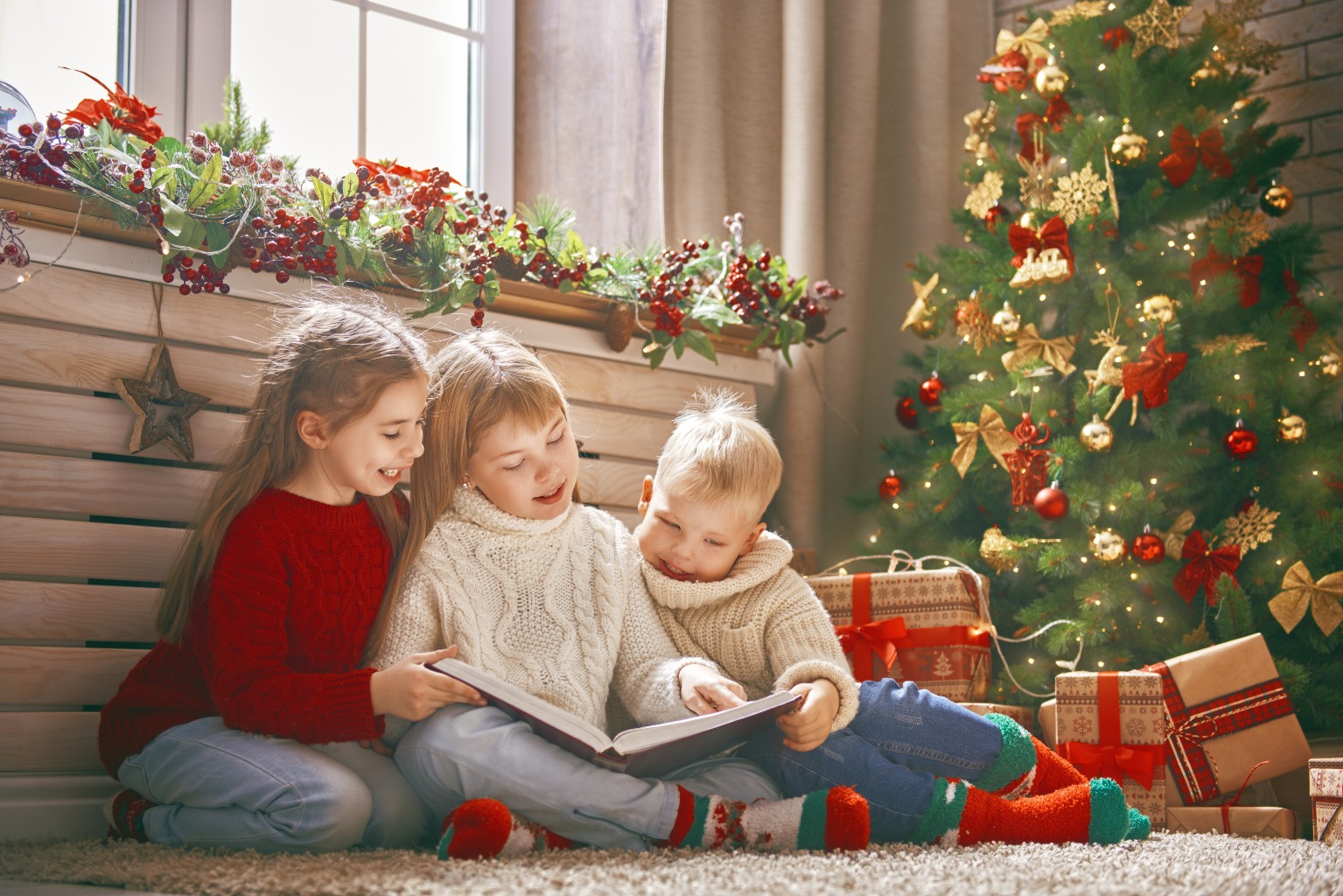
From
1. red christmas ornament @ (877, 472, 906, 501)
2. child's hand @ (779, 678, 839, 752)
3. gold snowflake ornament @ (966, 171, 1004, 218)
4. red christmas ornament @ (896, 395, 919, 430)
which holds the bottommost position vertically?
child's hand @ (779, 678, 839, 752)

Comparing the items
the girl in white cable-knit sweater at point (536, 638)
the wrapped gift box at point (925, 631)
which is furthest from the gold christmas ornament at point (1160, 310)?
the girl in white cable-knit sweater at point (536, 638)

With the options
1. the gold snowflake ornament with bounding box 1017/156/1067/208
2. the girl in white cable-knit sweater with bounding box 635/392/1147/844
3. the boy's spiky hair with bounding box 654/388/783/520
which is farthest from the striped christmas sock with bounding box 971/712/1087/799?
the gold snowflake ornament with bounding box 1017/156/1067/208

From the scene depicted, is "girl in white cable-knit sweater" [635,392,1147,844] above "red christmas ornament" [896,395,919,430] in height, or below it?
below

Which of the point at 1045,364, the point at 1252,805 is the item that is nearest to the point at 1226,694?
the point at 1252,805

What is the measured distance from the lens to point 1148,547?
2.15 m

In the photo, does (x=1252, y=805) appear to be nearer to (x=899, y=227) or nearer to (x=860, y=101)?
(x=899, y=227)

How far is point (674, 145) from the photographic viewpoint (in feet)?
8.71

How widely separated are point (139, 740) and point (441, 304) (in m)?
0.76

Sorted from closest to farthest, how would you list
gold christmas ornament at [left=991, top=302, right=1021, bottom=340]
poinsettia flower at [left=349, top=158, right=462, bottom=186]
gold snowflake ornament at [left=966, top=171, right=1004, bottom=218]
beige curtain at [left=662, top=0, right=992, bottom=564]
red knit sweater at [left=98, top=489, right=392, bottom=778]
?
red knit sweater at [left=98, top=489, right=392, bottom=778], poinsettia flower at [left=349, top=158, right=462, bottom=186], gold christmas ornament at [left=991, top=302, right=1021, bottom=340], gold snowflake ornament at [left=966, top=171, right=1004, bottom=218], beige curtain at [left=662, top=0, right=992, bottom=564]

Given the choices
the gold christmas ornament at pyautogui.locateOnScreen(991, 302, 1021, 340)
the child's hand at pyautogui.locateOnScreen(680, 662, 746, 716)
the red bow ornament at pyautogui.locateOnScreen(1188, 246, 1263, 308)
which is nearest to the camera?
the child's hand at pyautogui.locateOnScreen(680, 662, 746, 716)

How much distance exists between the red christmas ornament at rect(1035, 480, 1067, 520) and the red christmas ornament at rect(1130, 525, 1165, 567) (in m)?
0.14

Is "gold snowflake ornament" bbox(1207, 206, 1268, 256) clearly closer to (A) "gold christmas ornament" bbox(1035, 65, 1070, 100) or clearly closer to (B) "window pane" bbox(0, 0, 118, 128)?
(A) "gold christmas ornament" bbox(1035, 65, 1070, 100)

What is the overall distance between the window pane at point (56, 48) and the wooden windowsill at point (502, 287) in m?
0.56

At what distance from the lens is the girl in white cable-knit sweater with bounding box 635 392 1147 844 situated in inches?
60.1
